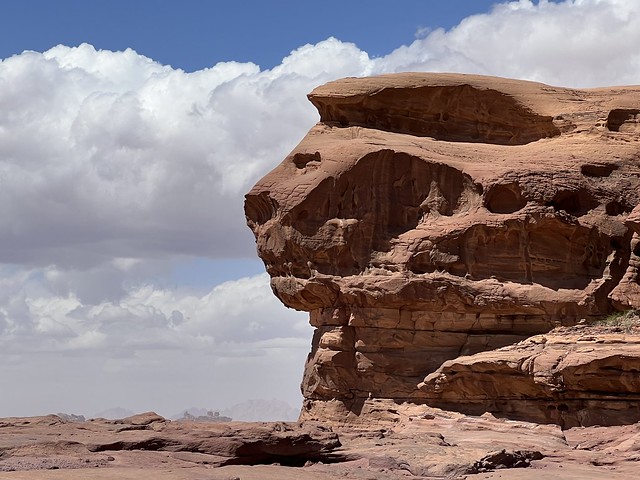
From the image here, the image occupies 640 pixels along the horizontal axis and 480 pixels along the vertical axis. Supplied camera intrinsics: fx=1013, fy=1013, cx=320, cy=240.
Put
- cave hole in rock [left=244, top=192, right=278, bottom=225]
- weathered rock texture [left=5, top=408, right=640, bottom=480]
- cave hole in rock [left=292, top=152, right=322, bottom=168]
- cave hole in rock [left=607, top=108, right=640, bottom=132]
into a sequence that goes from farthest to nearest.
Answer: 1. cave hole in rock [left=607, top=108, right=640, bottom=132]
2. cave hole in rock [left=292, top=152, right=322, bottom=168]
3. cave hole in rock [left=244, top=192, right=278, bottom=225]
4. weathered rock texture [left=5, top=408, right=640, bottom=480]

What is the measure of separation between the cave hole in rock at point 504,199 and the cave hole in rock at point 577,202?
1.24 meters

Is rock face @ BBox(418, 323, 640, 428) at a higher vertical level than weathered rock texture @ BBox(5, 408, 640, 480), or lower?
higher

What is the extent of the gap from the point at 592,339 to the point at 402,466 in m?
9.75

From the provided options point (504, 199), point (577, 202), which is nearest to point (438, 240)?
point (504, 199)

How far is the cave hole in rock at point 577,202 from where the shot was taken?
30.5 metres

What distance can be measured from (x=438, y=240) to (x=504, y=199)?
7.87 ft

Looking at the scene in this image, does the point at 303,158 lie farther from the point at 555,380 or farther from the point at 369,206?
the point at 555,380

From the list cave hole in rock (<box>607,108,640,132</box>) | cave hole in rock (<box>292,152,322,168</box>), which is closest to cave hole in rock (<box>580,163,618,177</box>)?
cave hole in rock (<box>607,108,640,132</box>)

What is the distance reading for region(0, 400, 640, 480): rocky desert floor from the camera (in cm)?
1638

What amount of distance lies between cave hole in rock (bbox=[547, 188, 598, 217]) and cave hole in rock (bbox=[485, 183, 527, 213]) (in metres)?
1.24

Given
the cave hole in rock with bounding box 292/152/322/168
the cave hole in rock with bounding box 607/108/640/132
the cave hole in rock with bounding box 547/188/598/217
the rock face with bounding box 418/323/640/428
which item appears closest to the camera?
the rock face with bounding box 418/323/640/428

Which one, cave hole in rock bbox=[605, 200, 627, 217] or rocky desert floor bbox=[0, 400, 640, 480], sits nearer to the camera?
rocky desert floor bbox=[0, 400, 640, 480]

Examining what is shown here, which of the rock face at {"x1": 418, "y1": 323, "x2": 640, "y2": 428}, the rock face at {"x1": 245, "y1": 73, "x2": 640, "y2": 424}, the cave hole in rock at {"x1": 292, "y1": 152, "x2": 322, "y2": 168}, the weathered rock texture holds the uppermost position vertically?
the cave hole in rock at {"x1": 292, "y1": 152, "x2": 322, "y2": 168}

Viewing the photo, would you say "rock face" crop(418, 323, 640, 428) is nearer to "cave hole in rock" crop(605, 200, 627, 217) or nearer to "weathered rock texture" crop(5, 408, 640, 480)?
"weathered rock texture" crop(5, 408, 640, 480)
